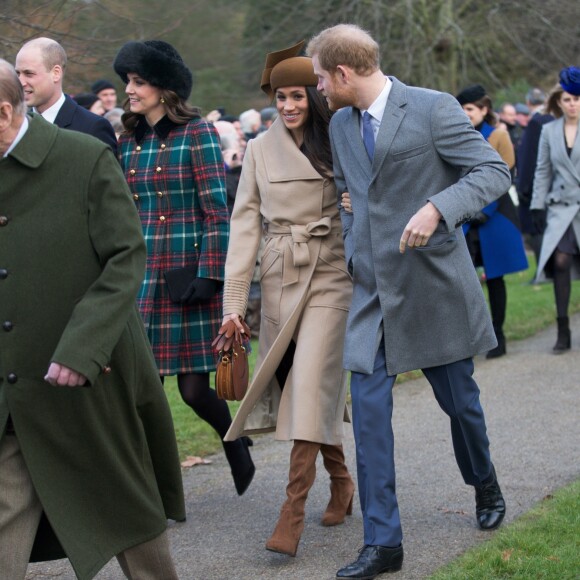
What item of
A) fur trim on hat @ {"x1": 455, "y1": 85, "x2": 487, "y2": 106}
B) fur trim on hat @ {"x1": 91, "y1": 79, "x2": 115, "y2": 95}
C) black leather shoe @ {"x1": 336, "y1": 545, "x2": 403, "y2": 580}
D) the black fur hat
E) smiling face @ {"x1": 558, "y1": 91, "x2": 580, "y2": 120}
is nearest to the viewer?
black leather shoe @ {"x1": 336, "y1": 545, "x2": 403, "y2": 580}

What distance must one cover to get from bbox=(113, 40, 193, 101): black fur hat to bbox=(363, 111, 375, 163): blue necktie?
118cm

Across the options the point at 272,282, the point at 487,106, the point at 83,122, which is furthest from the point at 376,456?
the point at 487,106

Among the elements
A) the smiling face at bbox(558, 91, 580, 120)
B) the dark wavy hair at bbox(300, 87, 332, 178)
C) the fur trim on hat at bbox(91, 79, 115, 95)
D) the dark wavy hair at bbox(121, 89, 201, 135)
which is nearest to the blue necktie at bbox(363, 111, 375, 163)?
the dark wavy hair at bbox(300, 87, 332, 178)

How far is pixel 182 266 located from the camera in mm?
5473

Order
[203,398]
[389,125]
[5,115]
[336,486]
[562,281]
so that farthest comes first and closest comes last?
1. [562,281]
2. [203,398]
3. [336,486]
4. [389,125]
5. [5,115]

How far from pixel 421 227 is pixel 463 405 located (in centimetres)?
89

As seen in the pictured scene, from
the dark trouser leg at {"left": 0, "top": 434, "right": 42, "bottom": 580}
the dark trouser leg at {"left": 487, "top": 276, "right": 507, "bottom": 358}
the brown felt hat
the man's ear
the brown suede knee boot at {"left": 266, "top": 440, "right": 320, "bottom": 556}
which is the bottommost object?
the dark trouser leg at {"left": 487, "top": 276, "right": 507, "bottom": 358}

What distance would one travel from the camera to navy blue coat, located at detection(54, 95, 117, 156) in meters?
5.59

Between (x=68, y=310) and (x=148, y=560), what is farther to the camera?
(x=148, y=560)

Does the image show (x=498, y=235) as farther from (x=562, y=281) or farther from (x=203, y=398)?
(x=203, y=398)

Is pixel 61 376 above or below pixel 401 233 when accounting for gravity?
below

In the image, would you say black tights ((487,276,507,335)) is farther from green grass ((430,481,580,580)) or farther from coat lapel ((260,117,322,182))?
coat lapel ((260,117,322,182))

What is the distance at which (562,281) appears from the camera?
9383mm

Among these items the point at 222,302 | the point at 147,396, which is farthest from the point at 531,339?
the point at 147,396
